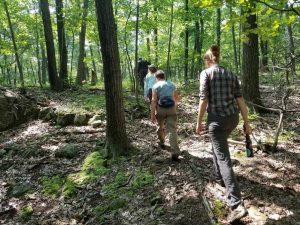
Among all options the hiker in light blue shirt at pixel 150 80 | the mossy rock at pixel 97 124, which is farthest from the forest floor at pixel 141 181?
the hiker in light blue shirt at pixel 150 80

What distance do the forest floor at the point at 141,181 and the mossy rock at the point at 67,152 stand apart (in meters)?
0.03

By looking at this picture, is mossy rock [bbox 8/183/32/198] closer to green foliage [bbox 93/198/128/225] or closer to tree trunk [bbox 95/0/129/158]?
tree trunk [bbox 95/0/129/158]

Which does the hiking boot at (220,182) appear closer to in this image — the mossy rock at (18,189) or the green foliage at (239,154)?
the green foliage at (239,154)

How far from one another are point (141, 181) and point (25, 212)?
7.44 ft

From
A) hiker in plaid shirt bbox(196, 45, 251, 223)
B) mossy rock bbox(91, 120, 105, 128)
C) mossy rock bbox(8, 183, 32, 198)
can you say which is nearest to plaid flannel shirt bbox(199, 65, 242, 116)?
hiker in plaid shirt bbox(196, 45, 251, 223)

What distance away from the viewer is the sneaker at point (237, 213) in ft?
14.0

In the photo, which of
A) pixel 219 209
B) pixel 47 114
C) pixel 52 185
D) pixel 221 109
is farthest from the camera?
pixel 47 114

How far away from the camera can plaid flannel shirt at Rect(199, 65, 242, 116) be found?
4.66m

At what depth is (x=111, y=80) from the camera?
24.7 feet

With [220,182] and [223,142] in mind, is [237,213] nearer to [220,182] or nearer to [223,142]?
[223,142]

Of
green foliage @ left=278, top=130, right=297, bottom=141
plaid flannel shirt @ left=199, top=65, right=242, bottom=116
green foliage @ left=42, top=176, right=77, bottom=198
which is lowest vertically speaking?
green foliage @ left=42, top=176, right=77, bottom=198

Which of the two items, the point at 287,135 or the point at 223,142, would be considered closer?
the point at 223,142

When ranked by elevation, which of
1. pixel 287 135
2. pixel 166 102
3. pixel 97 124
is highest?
pixel 166 102

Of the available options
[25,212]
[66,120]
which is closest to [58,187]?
[25,212]
